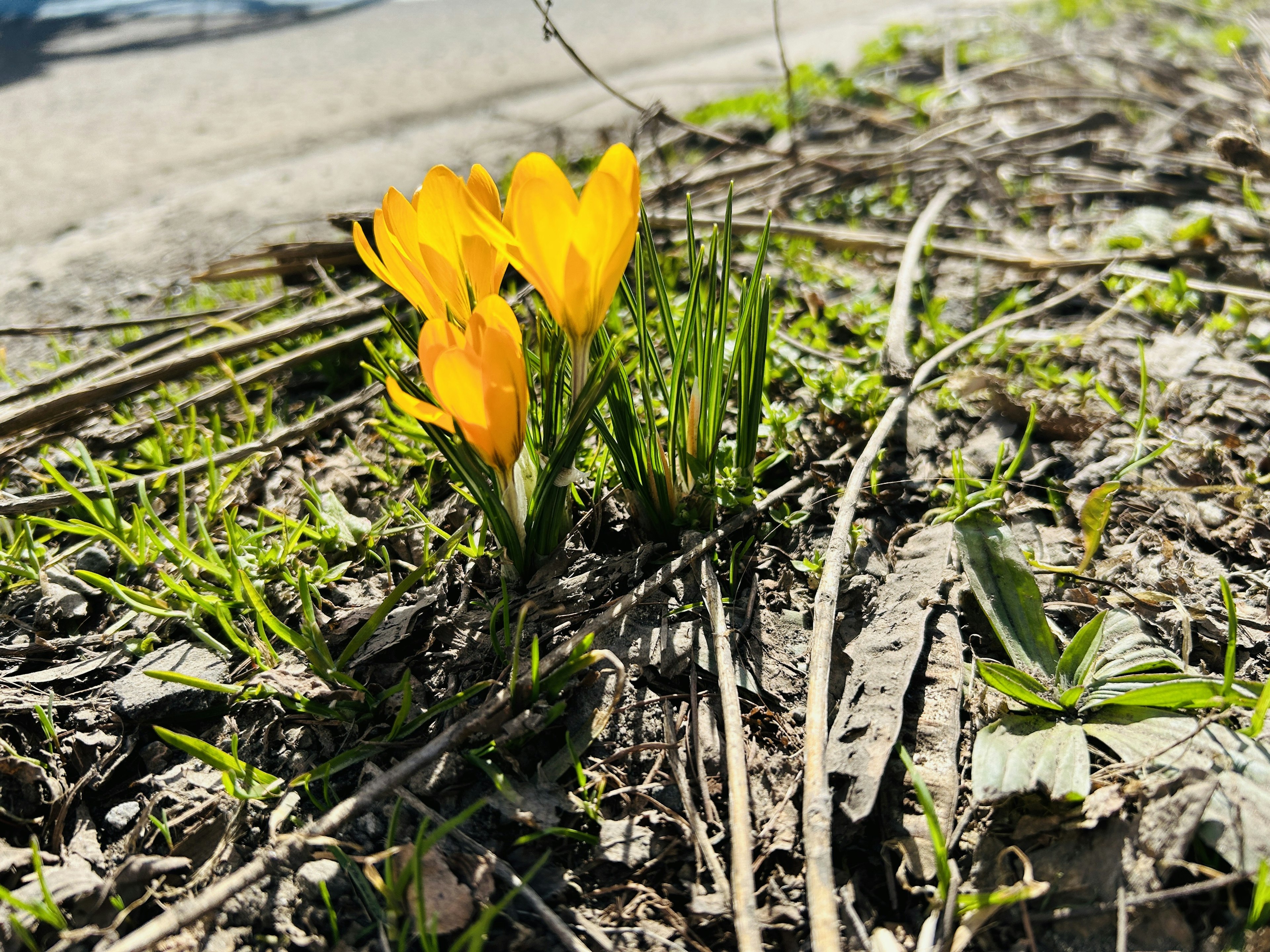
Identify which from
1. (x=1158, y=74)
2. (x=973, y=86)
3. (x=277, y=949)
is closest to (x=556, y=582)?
(x=277, y=949)

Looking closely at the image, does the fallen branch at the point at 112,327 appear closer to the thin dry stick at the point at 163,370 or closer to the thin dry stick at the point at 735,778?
the thin dry stick at the point at 163,370

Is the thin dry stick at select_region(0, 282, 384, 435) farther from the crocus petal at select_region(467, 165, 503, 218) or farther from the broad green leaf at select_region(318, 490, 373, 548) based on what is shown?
the crocus petal at select_region(467, 165, 503, 218)

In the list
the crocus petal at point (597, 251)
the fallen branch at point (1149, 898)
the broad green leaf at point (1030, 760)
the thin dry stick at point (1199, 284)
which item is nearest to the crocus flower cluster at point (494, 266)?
the crocus petal at point (597, 251)

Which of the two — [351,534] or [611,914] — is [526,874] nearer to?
[611,914]

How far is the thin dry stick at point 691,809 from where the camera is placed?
1047 mm

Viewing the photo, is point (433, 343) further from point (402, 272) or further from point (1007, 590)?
point (1007, 590)

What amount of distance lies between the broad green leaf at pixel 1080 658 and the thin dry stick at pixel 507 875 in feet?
2.48

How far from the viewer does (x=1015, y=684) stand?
47.0 inches

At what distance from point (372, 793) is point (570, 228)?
0.73 meters

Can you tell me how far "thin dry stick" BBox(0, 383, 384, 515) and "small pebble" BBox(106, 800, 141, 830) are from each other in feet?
2.10

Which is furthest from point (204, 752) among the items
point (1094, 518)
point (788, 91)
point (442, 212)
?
point (788, 91)

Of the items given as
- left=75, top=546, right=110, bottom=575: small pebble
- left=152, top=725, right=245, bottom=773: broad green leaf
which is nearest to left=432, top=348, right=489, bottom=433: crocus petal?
left=152, top=725, right=245, bottom=773: broad green leaf

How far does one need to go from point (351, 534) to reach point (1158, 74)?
3.96 metres

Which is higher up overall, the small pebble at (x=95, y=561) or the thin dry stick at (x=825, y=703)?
the small pebble at (x=95, y=561)
